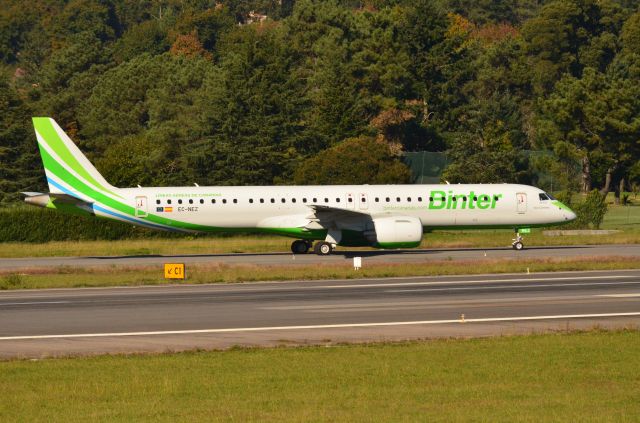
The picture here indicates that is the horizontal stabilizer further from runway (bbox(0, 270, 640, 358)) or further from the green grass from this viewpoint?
the green grass

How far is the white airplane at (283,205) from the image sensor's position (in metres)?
50.9

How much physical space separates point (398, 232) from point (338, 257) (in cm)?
291

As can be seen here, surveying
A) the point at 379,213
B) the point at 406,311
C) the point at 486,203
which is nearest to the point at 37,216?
the point at 379,213

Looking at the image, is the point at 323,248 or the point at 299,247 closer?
the point at 323,248

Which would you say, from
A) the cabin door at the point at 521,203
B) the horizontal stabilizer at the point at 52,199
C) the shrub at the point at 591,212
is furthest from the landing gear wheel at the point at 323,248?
the shrub at the point at 591,212

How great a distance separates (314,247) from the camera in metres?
52.1

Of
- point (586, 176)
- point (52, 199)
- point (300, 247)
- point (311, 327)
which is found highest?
point (52, 199)

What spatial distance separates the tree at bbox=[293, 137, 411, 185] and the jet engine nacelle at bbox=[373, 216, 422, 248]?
2383 cm

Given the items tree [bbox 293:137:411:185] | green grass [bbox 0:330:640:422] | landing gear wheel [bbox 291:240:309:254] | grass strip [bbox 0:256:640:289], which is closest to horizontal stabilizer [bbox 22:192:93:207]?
grass strip [bbox 0:256:640:289]

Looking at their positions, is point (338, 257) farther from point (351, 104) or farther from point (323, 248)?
point (351, 104)

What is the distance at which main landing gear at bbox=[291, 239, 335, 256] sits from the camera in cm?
5169

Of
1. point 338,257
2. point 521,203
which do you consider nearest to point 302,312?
point 338,257

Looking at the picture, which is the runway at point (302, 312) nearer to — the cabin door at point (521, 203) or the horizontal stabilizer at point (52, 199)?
the horizontal stabilizer at point (52, 199)

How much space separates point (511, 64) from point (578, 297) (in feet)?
339
